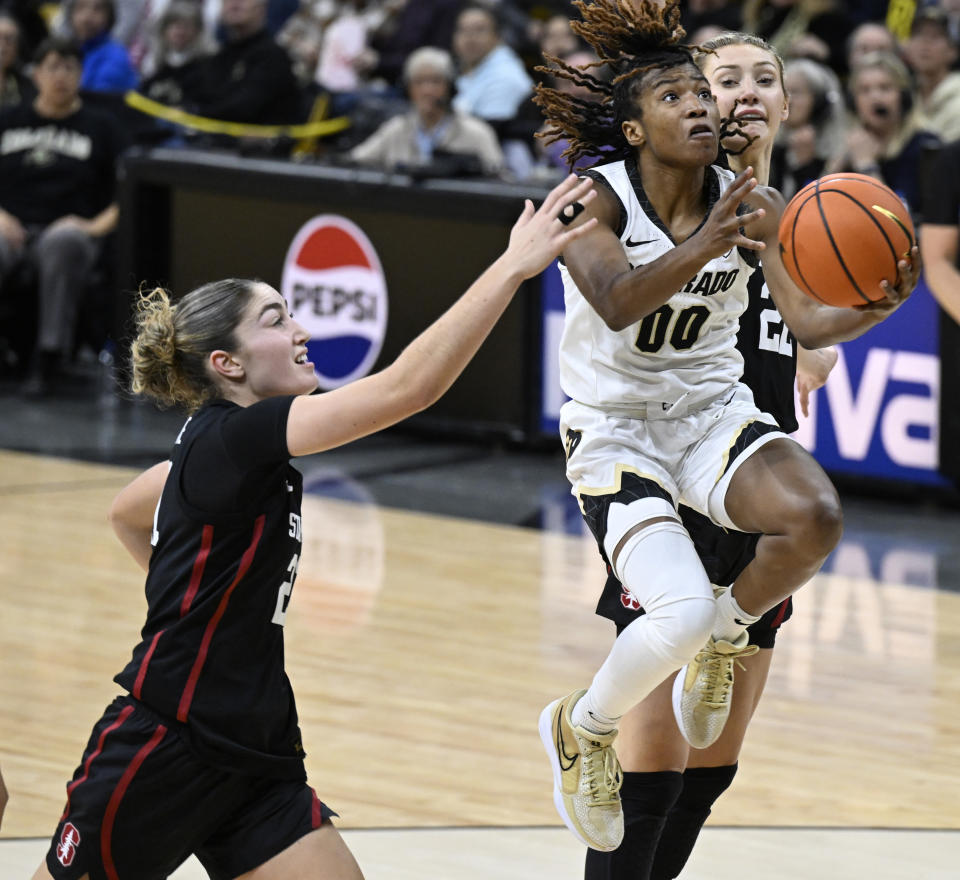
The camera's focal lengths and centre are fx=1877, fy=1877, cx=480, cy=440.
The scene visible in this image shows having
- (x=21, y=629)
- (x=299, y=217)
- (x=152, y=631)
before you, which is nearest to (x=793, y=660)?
(x=21, y=629)

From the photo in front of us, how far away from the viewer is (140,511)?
135 inches

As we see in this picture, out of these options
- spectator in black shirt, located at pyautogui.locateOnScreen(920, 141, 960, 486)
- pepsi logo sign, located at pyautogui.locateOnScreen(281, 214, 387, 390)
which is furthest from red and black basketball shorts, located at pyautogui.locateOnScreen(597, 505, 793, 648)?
pepsi logo sign, located at pyautogui.locateOnScreen(281, 214, 387, 390)

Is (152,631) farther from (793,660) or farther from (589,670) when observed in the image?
(793,660)

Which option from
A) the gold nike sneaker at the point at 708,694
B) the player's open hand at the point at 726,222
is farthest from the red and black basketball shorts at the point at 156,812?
the player's open hand at the point at 726,222

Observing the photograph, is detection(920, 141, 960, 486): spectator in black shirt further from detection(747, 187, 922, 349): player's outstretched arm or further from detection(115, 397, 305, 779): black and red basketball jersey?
detection(115, 397, 305, 779): black and red basketball jersey

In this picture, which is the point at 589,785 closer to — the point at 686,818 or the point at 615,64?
the point at 686,818

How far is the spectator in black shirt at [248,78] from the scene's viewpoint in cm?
1071

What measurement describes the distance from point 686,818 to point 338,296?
538 centimetres

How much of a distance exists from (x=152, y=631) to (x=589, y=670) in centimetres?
257

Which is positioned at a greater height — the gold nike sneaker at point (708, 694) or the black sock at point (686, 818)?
the gold nike sneaker at point (708, 694)

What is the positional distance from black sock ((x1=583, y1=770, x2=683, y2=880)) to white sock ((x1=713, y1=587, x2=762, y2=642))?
0.33 metres

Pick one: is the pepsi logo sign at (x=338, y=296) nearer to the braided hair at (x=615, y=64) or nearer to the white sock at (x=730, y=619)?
the braided hair at (x=615, y=64)

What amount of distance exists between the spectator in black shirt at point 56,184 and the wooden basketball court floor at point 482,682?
6.94 feet

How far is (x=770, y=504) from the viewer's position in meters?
3.30
